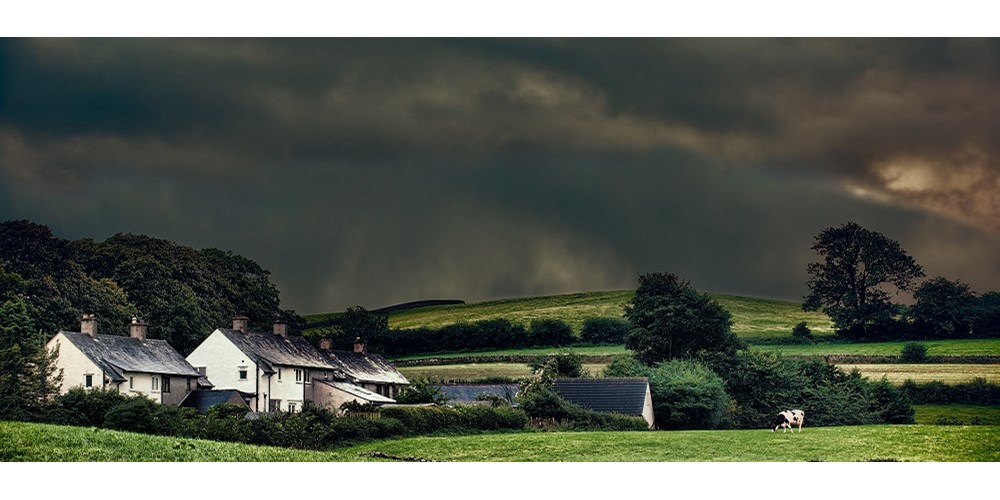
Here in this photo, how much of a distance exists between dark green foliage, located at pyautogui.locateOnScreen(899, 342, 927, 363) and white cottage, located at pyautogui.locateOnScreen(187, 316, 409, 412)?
15825 mm

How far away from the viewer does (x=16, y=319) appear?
31109 millimetres

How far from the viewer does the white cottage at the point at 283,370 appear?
38469 millimetres

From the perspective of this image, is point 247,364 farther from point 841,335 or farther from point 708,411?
point 841,335

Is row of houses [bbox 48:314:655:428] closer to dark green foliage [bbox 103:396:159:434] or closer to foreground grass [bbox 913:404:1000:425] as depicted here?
dark green foliage [bbox 103:396:159:434]

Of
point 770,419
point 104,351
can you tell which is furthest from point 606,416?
point 104,351

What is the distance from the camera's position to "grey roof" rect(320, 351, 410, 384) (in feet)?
135

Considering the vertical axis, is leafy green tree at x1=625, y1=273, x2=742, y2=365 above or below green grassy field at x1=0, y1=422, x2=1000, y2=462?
above

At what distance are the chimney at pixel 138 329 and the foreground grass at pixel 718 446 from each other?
12894mm

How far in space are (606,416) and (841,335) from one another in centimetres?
798

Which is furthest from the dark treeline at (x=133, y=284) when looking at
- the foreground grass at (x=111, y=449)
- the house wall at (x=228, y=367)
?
the foreground grass at (x=111, y=449)

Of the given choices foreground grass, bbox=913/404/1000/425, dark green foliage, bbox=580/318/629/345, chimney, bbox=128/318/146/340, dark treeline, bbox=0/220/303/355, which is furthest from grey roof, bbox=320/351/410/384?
foreground grass, bbox=913/404/1000/425

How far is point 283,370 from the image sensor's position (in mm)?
39438

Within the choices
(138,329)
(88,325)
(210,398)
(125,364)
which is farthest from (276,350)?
(88,325)

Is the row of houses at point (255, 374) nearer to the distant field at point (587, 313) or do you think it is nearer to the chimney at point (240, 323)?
the chimney at point (240, 323)
